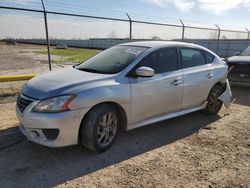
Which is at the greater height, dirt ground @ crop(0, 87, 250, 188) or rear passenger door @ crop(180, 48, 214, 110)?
rear passenger door @ crop(180, 48, 214, 110)

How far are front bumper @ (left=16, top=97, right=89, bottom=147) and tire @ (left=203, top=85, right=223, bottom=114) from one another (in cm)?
325

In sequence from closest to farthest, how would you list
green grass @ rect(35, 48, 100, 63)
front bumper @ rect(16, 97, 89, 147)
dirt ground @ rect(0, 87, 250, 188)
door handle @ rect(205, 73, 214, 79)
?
dirt ground @ rect(0, 87, 250, 188)
front bumper @ rect(16, 97, 89, 147)
door handle @ rect(205, 73, 214, 79)
green grass @ rect(35, 48, 100, 63)

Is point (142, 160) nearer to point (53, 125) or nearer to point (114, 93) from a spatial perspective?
point (114, 93)

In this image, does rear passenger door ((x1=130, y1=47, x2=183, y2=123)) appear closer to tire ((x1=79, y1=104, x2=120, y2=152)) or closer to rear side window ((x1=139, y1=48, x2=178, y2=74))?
rear side window ((x1=139, y1=48, x2=178, y2=74))

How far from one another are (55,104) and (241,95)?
661 centimetres

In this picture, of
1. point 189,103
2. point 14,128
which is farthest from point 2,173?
point 189,103

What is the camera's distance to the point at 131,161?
3648mm

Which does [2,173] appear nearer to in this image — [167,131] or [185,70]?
[167,131]

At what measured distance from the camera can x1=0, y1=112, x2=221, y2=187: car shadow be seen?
10.4 feet

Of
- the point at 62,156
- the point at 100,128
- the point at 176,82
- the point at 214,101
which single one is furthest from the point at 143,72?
the point at 214,101

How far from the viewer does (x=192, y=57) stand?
527 centimetres

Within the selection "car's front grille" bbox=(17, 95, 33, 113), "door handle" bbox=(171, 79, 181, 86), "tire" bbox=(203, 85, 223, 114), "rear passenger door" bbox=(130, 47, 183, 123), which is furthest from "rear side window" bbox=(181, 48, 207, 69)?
"car's front grille" bbox=(17, 95, 33, 113)

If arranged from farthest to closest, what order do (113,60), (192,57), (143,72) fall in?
1. (192,57)
2. (113,60)
3. (143,72)

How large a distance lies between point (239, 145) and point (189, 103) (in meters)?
1.23
